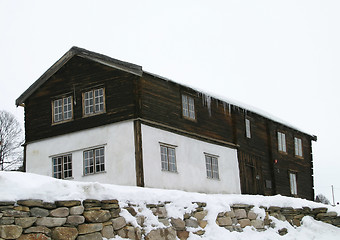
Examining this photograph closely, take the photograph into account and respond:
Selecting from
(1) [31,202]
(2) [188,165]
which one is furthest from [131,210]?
(2) [188,165]

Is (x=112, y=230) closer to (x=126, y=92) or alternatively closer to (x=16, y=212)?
(x=16, y=212)

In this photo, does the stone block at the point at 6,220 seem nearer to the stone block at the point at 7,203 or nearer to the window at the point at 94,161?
the stone block at the point at 7,203

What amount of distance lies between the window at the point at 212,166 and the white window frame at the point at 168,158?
2.66m

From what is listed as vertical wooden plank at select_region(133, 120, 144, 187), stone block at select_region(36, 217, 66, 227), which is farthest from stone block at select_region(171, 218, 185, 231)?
vertical wooden plank at select_region(133, 120, 144, 187)

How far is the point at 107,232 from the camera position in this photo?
37.2 ft

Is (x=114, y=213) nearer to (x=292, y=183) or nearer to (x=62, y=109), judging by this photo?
(x=62, y=109)

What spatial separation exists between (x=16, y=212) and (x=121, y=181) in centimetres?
1042

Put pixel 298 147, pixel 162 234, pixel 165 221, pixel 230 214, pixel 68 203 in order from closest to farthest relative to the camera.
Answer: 1. pixel 68 203
2. pixel 162 234
3. pixel 165 221
4. pixel 230 214
5. pixel 298 147

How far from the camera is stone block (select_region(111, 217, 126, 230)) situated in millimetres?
11570

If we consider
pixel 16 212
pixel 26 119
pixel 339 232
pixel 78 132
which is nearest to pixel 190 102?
pixel 78 132

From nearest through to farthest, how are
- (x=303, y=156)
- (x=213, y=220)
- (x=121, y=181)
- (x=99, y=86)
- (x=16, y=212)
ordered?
(x=16, y=212) → (x=213, y=220) → (x=121, y=181) → (x=99, y=86) → (x=303, y=156)

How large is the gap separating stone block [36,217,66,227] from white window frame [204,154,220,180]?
1417 cm

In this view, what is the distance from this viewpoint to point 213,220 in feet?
46.6

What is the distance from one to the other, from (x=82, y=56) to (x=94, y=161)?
15.9 feet
